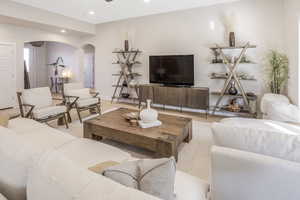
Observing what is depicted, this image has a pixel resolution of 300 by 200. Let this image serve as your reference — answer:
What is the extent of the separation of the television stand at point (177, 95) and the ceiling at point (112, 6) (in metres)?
2.25

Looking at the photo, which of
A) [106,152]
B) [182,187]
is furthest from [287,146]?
[106,152]

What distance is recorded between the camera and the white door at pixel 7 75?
5.56m

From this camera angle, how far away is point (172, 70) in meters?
5.27

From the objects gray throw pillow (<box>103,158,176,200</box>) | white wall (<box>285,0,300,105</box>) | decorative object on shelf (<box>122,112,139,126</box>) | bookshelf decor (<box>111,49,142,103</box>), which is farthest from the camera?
bookshelf decor (<box>111,49,142,103</box>)

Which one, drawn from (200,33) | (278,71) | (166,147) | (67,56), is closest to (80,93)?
(166,147)

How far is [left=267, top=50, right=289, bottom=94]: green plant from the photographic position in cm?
393

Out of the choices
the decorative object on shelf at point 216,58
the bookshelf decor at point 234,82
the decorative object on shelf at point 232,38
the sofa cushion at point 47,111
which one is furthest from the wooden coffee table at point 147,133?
the decorative object on shelf at point 232,38

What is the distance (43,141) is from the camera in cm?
214

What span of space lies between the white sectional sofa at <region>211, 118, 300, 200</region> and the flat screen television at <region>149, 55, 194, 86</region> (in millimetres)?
3858

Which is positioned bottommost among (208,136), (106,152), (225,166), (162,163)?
(208,136)

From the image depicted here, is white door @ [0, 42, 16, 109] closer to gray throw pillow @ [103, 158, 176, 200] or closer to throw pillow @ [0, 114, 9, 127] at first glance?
throw pillow @ [0, 114, 9, 127]

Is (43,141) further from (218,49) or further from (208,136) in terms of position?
(218,49)

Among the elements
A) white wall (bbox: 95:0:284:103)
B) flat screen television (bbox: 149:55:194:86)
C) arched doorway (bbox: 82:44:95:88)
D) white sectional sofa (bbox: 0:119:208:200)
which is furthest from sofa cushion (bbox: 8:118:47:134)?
arched doorway (bbox: 82:44:95:88)

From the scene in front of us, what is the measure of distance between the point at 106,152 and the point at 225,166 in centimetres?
125
